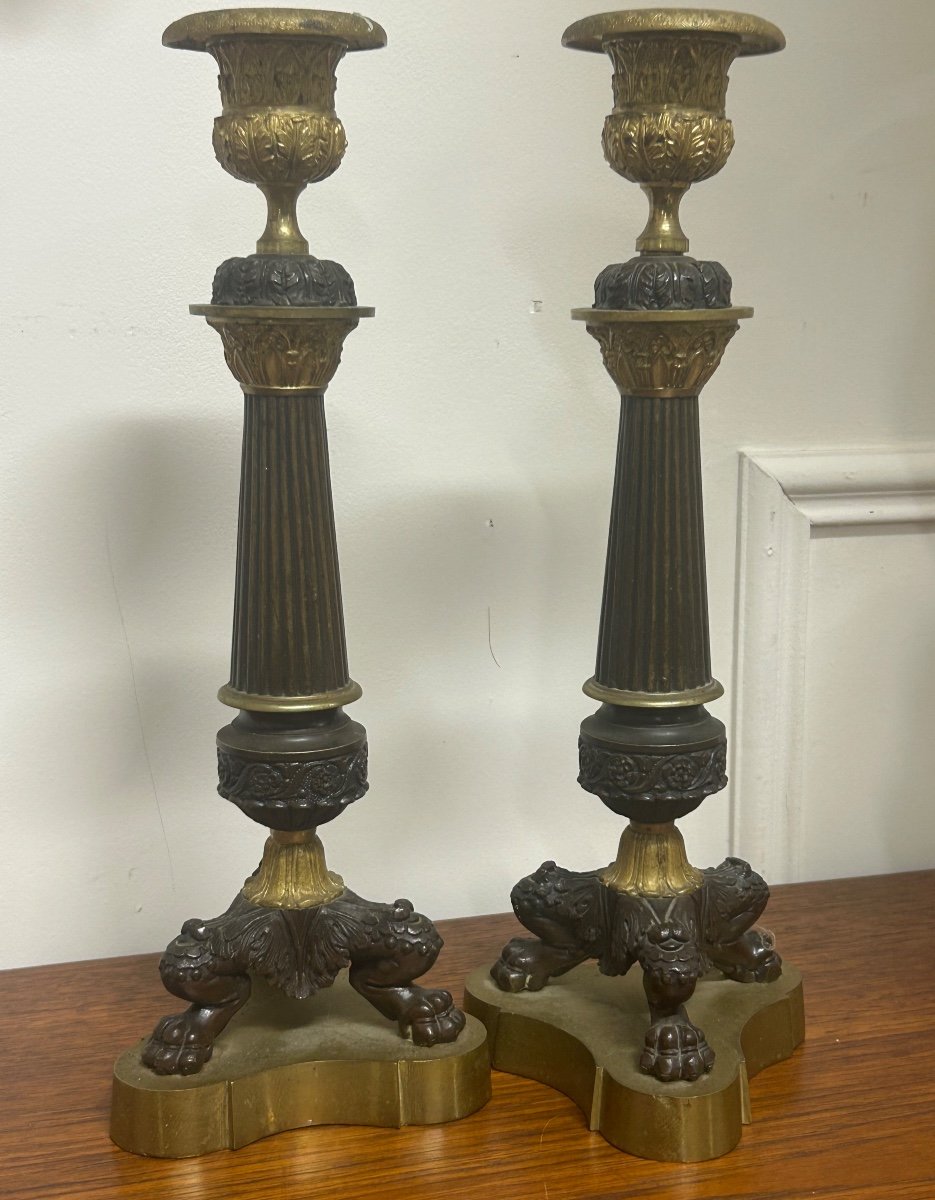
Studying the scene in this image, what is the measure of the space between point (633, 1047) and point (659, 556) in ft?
1.04

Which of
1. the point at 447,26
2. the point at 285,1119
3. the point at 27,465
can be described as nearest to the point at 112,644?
the point at 27,465

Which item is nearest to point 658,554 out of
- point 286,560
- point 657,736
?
point 657,736

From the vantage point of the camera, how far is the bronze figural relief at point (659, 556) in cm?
83

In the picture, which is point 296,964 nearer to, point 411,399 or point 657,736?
point 657,736

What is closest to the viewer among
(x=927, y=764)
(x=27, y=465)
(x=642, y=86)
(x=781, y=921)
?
(x=642, y=86)

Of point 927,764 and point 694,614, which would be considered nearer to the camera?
point 694,614

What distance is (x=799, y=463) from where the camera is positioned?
4.01 feet

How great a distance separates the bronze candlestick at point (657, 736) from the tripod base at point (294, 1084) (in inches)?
3.1

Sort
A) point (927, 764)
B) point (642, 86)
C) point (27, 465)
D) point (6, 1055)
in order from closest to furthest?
point (642, 86), point (6, 1055), point (27, 465), point (927, 764)

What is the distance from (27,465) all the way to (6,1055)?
430 mm

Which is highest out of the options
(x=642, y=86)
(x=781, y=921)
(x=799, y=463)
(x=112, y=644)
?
(x=642, y=86)

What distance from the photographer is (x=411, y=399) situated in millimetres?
1149

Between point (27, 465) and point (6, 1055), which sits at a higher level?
point (27, 465)

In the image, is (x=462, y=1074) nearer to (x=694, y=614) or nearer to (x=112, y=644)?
(x=694, y=614)
